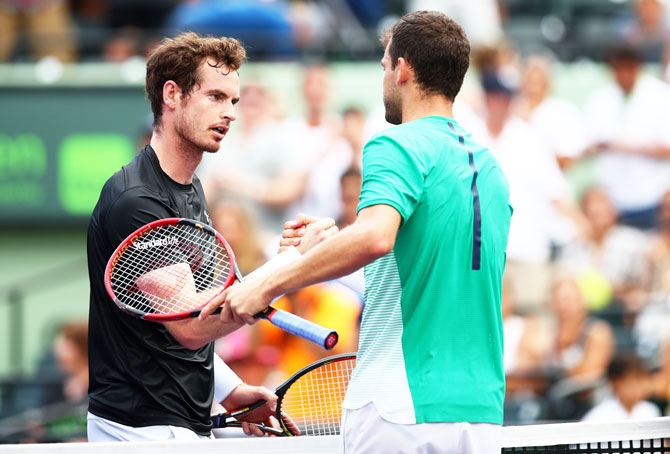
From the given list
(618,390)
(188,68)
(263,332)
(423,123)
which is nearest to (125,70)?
(263,332)

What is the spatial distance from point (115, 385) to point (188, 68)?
1.13 m

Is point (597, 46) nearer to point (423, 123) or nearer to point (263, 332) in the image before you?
point (263, 332)

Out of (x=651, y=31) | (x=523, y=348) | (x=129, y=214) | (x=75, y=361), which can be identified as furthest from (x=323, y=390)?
(x=651, y=31)

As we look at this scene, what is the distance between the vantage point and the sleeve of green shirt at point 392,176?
3006 millimetres

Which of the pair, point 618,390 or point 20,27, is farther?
point 20,27

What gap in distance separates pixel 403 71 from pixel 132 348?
1320mm

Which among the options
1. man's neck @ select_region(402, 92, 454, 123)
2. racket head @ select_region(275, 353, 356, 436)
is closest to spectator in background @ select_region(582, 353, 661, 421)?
racket head @ select_region(275, 353, 356, 436)

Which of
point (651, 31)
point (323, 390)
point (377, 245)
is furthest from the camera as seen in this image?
point (651, 31)

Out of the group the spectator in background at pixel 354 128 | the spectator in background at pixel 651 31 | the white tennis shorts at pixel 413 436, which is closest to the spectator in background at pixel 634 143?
the spectator in background at pixel 651 31

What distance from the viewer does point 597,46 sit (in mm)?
10258

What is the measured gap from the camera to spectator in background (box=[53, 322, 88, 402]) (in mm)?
8375

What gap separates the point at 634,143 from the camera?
31.0ft

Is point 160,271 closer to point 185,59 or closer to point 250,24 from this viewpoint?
point 185,59

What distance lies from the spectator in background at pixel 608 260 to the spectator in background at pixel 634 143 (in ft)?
0.98
